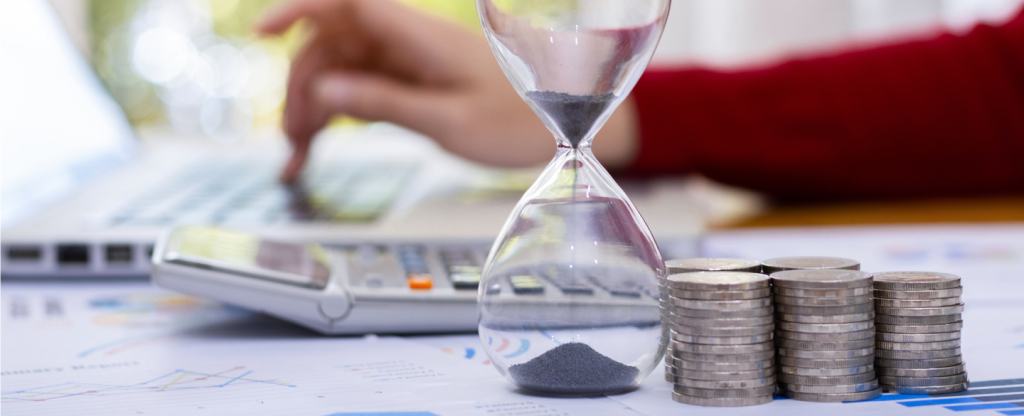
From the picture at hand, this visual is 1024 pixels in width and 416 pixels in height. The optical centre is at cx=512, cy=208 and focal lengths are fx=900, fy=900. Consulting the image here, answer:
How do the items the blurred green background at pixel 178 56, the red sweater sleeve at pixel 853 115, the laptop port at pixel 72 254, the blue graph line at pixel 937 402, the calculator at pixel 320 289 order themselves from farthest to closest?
the blurred green background at pixel 178 56, the red sweater sleeve at pixel 853 115, the laptop port at pixel 72 254, the calculator at pixel 320 289, the blue graph line at pixel 937 402

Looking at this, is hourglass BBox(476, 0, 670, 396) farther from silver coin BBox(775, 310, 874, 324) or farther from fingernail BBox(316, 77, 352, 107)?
fingernail BBox(316, 77, 352, 107)

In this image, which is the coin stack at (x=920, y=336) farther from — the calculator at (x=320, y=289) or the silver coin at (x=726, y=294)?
the calculator at (x=320, y=289)

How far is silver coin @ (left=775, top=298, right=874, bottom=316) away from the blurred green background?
223 cm

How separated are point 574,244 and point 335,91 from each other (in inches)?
25.1

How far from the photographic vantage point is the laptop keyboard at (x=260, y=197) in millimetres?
785

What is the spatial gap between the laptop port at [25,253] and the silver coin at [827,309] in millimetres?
581

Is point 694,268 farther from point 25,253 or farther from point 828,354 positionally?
point 25,253

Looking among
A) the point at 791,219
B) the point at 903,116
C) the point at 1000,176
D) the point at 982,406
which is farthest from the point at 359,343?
the point at 1000,176

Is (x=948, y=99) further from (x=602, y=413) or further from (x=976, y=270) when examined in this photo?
(x=602, y=413)

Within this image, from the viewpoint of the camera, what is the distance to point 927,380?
359 millimetres

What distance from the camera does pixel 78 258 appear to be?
2.29ft

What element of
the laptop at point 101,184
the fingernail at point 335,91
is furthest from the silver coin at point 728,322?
the fingernail at point 335,91

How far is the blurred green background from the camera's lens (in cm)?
255

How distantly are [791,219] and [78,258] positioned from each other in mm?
717
